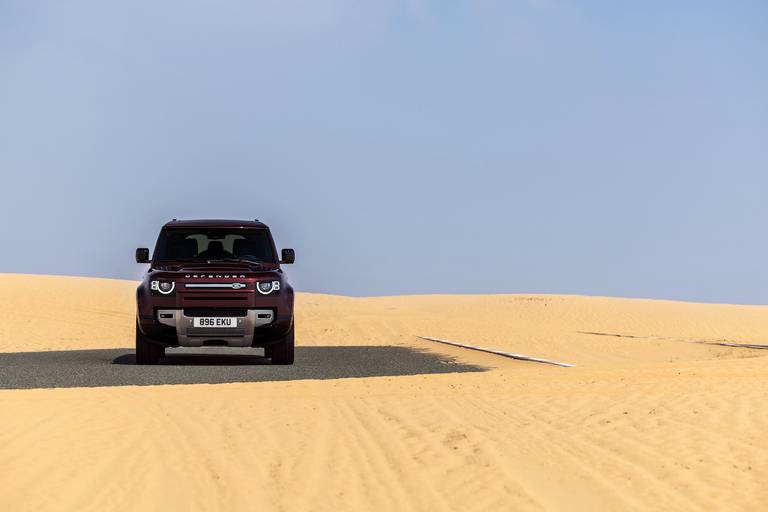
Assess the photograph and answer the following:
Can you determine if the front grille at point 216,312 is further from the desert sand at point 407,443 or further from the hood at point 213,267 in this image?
the desert sand at point 407,443

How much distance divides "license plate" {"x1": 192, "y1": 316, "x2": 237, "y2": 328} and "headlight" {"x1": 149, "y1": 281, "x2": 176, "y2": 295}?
664mm

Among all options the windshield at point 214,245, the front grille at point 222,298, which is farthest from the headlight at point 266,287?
the windshield at point 214,245

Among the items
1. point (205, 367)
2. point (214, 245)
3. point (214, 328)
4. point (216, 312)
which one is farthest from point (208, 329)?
point (205, 367)

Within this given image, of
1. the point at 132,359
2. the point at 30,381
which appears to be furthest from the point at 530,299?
the point at 30,381

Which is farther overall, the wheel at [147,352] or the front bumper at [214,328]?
the wheel at [147,352]

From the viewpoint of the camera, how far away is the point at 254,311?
605 inches

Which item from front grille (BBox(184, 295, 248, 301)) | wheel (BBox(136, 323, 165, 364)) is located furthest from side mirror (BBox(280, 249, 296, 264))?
wheel (BBox(136, 323, 165, 364))

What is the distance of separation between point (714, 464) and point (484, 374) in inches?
287

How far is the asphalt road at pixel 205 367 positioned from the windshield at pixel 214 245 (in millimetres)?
2031

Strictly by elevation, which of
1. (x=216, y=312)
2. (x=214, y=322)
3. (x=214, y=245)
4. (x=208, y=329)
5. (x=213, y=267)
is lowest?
(x=208, y=329)

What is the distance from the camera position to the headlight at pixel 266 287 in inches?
605

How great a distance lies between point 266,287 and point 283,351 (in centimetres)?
185

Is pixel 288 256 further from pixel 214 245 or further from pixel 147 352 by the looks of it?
pixel 147 352

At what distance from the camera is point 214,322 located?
15383mm
